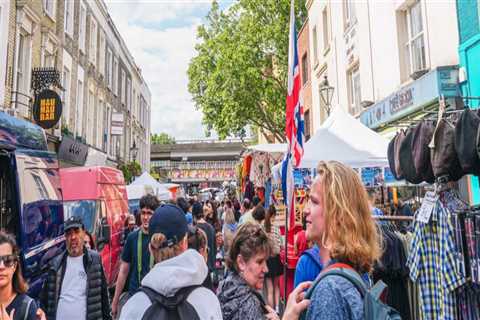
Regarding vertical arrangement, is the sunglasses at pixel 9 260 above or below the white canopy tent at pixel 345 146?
below

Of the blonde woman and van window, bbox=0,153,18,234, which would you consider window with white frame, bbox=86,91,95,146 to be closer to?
van window, bbox=0,153,18,234

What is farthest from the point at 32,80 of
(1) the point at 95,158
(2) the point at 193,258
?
(2) the point at 193,258

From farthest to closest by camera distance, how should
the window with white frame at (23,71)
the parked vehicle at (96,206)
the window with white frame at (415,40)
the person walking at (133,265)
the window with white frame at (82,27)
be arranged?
the window with white frame at (82,27), the window with white frame at (23,71), the window with white frame at (415,40), the parked vehicle at (96,206), the person walking at (133,265)

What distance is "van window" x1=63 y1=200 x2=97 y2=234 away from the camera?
772 centimetres

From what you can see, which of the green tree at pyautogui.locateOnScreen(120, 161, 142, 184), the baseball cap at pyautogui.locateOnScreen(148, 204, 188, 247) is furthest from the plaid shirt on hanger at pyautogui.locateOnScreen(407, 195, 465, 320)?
the green tree at pyautogui.locateOnScreen(120, 161, 142, 184)

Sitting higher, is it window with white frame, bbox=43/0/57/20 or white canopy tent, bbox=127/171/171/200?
window with white frame, bbox=43/0/57/20

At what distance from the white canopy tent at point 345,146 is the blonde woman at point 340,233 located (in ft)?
14.1

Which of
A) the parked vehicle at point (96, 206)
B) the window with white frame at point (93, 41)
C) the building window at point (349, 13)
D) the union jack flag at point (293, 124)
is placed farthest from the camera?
the window with white frame at point (93, 41)

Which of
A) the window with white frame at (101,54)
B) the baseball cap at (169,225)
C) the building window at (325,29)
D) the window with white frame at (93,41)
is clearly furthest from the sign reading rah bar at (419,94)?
the window with white frame at (101,54)

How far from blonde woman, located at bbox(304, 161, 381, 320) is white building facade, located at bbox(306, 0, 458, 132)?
23.5ft

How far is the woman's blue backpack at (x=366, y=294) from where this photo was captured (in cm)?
134

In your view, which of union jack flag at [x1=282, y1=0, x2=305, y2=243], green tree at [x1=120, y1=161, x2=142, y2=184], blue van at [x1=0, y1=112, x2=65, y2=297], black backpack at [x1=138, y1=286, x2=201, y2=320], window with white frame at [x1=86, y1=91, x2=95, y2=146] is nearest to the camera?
black backpack at [x1=138, y1=286, x2=201, y2=320]

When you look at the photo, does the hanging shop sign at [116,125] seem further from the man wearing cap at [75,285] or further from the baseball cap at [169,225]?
the baseball cap at [169,225]

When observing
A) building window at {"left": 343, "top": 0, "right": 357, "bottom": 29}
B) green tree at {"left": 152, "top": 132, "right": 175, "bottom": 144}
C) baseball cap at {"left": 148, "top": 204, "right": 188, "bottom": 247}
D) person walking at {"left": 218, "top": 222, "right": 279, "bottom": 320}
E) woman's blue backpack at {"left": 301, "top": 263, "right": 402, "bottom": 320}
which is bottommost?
person walking at {"left": 218, "top": 222, "right": 279, "bottom": 320}
